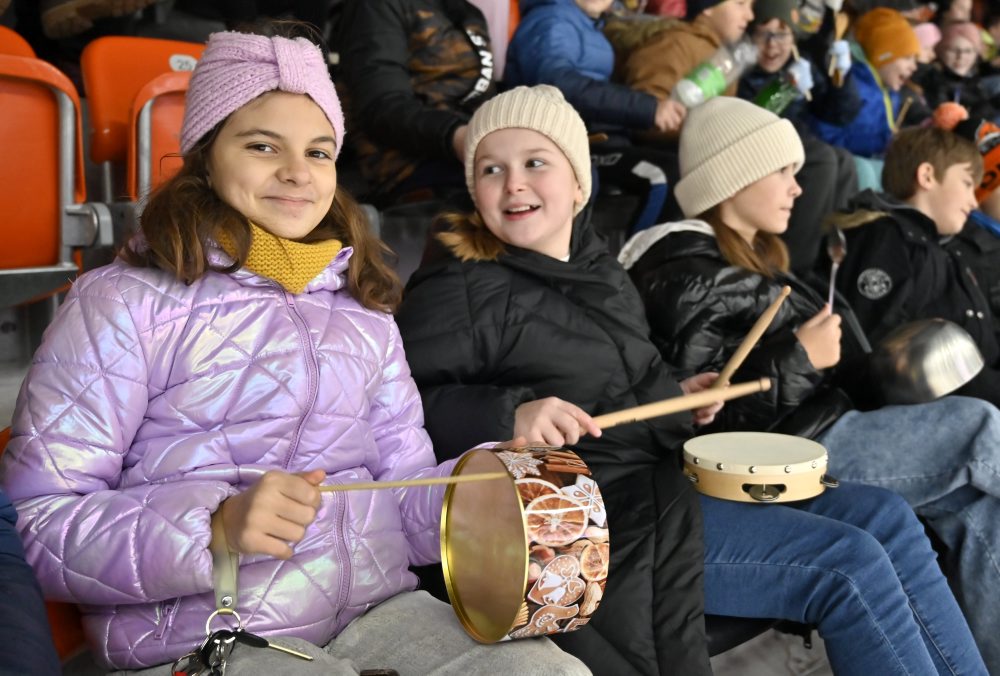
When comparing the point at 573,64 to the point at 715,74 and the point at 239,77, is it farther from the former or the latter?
the point at 239,77

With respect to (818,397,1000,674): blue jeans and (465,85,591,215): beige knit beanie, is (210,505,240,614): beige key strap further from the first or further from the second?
(818,397,1000,674): blue jeans

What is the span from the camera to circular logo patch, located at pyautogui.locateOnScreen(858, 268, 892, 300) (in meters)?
3.01

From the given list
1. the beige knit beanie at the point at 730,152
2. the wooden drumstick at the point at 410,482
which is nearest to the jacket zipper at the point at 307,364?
the wooden drumstick at the point at 410,482

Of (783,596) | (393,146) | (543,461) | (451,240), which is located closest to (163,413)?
(543,461)

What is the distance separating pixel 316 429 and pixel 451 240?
26.0 inches

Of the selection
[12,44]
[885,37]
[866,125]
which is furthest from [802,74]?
[12,44]

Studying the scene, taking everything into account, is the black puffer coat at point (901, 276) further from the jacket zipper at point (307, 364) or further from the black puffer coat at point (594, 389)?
the jacket zipper at point (307, 364)

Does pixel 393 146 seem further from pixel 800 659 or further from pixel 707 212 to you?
pixel 800 659

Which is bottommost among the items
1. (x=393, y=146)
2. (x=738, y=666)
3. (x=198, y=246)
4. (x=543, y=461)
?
(x=738, y=666)

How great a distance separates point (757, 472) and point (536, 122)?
0.85m

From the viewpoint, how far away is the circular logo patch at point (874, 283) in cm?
301

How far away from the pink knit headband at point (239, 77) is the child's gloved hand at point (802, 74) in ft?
9.53

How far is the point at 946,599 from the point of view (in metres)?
1.89

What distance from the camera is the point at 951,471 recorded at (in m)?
2.21
